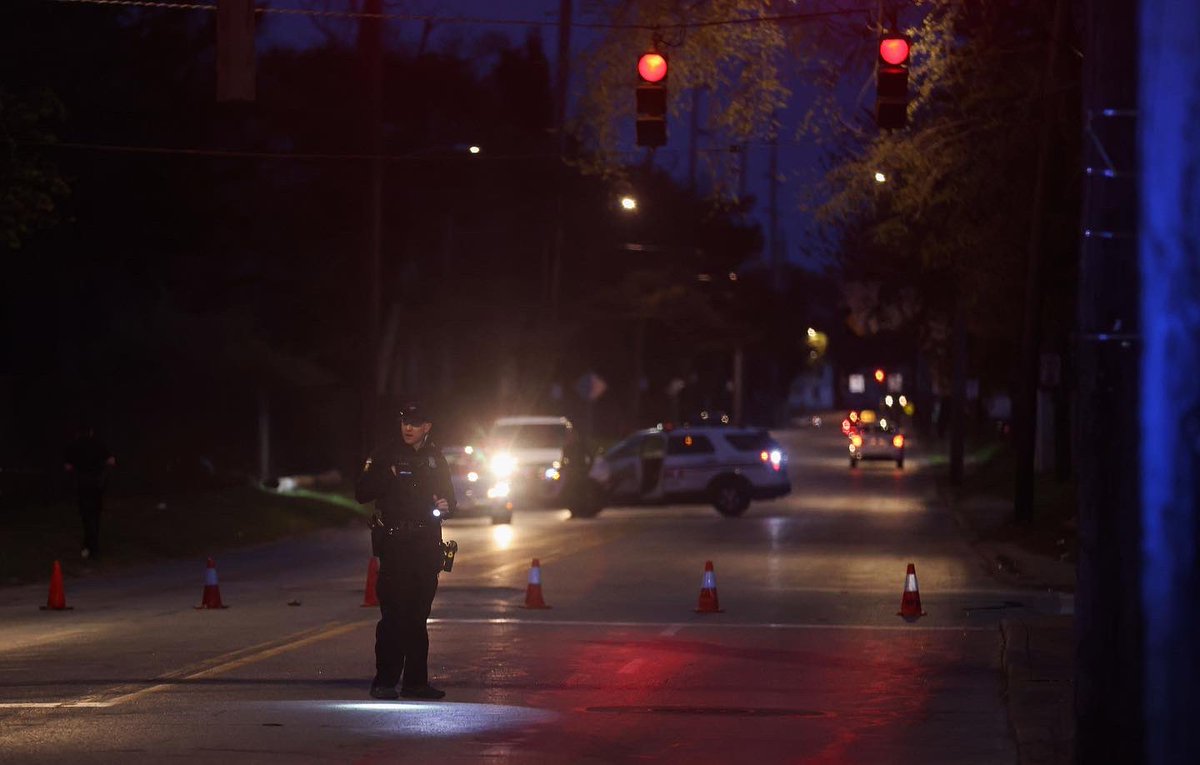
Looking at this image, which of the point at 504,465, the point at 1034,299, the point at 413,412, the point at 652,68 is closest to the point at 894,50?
the point at 652,68

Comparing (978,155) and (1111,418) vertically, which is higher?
(978,155)

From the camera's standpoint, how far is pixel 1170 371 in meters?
7.21

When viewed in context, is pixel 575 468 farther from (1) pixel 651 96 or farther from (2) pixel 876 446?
(2) pixel 876 446

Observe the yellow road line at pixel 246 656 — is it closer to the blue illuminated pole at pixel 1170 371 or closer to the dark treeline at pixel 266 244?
the blue illuminated pole at pixel 1170 371

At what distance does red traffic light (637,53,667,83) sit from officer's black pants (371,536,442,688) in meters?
9.87

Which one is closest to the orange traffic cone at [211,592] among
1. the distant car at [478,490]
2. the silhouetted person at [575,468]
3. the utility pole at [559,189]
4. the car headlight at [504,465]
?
the distant car at [478,490]

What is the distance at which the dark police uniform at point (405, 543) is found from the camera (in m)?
12.3

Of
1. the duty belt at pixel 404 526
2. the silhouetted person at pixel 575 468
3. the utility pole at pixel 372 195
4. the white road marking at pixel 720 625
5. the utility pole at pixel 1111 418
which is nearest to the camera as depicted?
the utility pole at pixel 1111 418

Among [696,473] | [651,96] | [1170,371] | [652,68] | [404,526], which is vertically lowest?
[696,473]

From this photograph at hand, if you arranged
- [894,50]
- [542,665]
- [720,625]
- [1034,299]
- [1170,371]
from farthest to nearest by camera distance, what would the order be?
[1034,299]
[894,50]
[720,625]
[542,665]
[1170,371]

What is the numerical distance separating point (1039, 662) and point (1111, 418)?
6.93 m

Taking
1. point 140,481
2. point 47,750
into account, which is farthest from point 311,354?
point 47,750

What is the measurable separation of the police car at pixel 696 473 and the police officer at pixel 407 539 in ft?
91.8

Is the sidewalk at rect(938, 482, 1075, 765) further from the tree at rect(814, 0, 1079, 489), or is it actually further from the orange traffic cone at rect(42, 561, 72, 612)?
the orange traffic cone at rect(42, 561, 72, 612)
